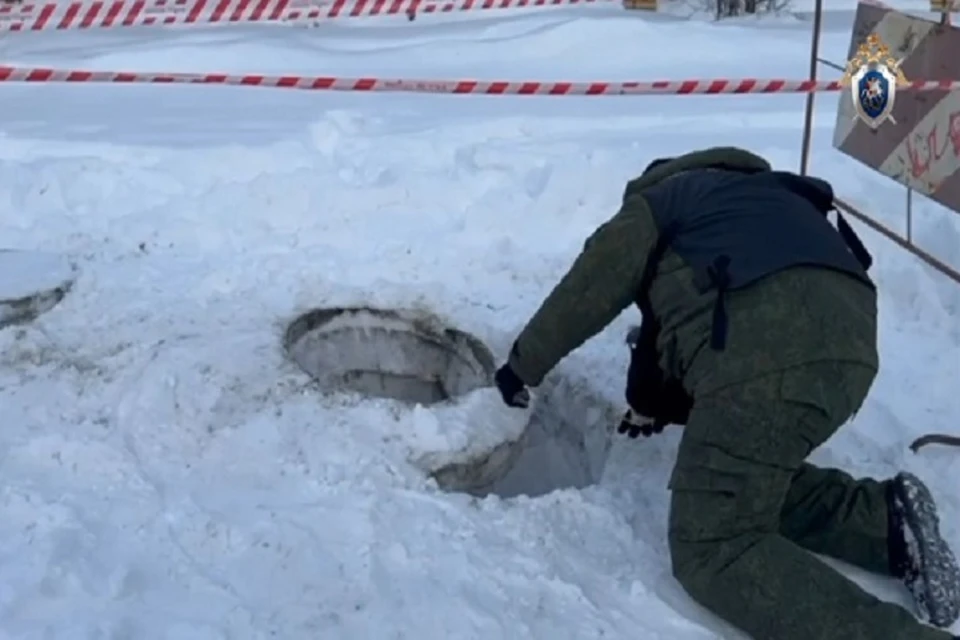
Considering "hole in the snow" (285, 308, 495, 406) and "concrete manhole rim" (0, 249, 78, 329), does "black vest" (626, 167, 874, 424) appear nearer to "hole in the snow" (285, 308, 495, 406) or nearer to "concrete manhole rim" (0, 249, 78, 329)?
"hole in the snow" (285, 308, 495, 406)

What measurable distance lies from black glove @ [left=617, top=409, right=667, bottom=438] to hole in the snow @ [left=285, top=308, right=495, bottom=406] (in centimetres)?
88

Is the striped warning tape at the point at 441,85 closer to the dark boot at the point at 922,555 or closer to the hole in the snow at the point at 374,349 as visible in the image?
the hole in the snow at the point at 374,349

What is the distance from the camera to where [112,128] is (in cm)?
655

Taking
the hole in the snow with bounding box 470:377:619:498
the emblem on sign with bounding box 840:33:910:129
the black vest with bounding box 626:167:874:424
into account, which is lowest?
the hole in the snow with bounding box 470:377:619:498

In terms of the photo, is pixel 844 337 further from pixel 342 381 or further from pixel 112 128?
pixel 112 128

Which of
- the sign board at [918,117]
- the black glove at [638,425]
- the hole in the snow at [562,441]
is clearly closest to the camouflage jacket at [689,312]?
the black glove at [638,425]

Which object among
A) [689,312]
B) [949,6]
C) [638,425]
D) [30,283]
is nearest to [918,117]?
[949,6]

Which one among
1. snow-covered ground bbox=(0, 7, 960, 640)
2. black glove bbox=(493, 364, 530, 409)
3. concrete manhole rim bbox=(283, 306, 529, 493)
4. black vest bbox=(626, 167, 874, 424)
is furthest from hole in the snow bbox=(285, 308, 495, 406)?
black vest bbox=(626, 167, 874, 424)

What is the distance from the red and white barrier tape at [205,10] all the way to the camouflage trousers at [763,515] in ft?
25.0

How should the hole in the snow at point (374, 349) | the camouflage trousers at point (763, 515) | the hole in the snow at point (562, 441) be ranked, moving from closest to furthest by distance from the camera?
the camouflage trousers at point (763, 515) < the hole in the snow at point (562, 441) < the hole in the snow at point (374, 349)

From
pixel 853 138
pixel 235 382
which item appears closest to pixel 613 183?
pixel 853 138

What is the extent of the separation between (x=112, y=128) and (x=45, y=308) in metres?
2.40

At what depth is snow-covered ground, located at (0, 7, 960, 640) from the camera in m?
2.88

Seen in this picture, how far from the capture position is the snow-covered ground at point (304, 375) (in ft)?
9.46
